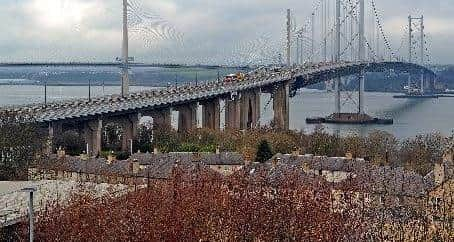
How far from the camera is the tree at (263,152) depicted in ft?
50.4

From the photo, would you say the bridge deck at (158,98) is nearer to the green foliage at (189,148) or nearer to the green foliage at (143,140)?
the green foliage at (143,140)

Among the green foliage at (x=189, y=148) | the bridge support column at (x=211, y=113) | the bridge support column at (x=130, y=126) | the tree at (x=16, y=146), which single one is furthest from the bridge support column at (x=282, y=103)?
the tree at (x=16, y=146)

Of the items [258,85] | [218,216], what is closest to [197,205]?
[218,216]

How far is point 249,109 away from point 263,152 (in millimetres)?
13960

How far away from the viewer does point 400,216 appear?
740cm

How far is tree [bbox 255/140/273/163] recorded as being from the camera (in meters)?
15.4

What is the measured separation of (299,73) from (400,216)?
78.7ft

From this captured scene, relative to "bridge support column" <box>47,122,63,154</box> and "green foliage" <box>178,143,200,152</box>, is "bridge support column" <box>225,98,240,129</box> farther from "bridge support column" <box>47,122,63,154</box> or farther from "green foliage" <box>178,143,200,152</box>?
"green foliage" <box>178,143,200,152</box>

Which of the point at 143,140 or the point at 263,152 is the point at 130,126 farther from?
the point at 263,152

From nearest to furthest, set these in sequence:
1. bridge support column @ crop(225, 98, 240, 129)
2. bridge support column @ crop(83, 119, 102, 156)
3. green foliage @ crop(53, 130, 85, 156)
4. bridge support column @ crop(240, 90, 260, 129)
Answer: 1. green foliage @ crop(53, 130, 85, 156)
2. bridge support column @ crop(83, 119, 102, 156)
3. bridge support column @ crop(225, 98, 240, 129)
4. bridge support column @ crop(240, 90, 260, 129)

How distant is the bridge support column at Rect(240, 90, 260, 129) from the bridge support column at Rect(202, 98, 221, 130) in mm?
1190

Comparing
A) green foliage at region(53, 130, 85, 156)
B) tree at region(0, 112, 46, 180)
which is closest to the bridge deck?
green foliage at region(53, 130, 85, 156)

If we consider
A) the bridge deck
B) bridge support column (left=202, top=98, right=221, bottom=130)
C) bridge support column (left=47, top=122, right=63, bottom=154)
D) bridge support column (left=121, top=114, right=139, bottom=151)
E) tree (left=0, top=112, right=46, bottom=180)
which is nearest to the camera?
tree (left=0, top=112, right=46, bottom=180)

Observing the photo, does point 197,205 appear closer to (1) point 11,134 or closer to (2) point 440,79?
(1) point 11,134
